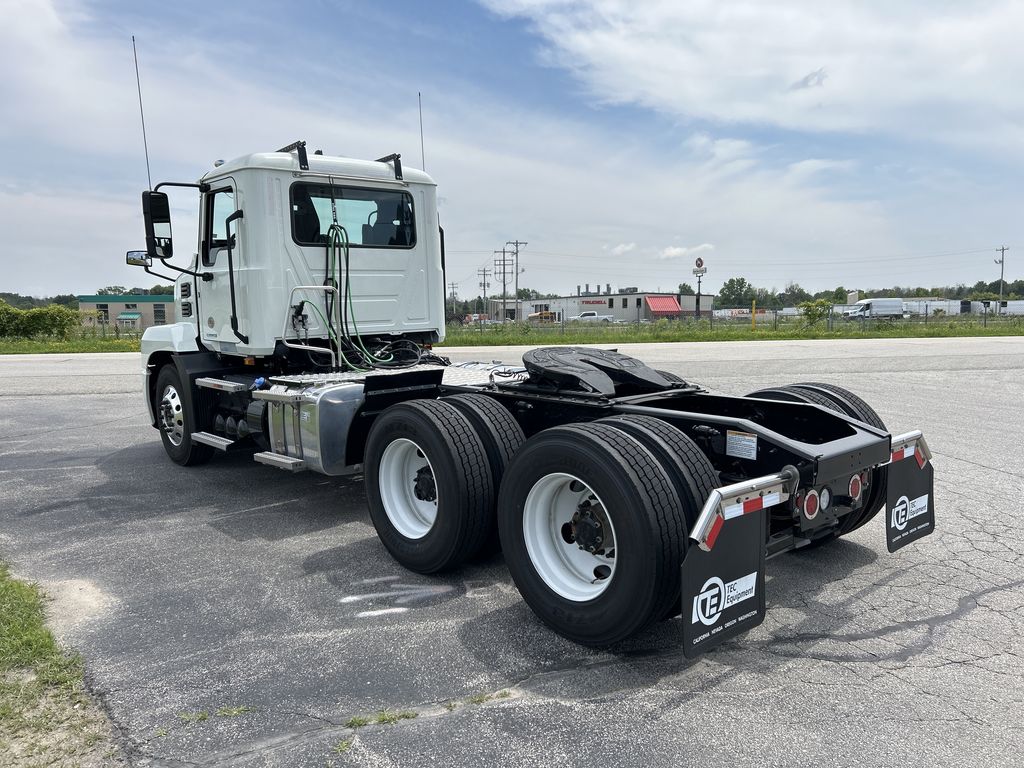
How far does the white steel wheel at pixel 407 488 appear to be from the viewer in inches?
183

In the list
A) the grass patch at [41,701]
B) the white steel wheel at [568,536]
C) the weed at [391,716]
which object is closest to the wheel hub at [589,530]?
the white steel wheel at [568,536]

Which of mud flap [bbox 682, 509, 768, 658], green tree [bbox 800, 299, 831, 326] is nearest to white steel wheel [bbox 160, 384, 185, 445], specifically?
mud flap [bbox 682, 509, 768, 658]

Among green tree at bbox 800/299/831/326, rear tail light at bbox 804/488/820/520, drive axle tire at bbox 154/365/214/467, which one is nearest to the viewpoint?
rear tail light at bbox 804/488/820/520

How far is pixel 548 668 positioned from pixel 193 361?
5.15 m

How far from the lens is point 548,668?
3311 millimetres

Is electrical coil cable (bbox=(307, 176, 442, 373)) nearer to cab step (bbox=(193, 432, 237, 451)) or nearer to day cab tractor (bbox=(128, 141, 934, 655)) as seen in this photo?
day cab tractor (bbox=(128, 141, 934, 655))

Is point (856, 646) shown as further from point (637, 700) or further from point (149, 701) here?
point (149, 701)

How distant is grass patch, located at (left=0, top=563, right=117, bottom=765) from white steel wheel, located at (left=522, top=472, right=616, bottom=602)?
6.46 ft

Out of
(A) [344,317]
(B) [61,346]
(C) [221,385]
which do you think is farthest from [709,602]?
(B) [61,346]

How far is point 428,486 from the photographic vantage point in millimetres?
4621

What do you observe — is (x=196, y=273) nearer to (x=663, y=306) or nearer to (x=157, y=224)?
(x=157, y=224)

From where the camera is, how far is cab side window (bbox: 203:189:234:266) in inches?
256

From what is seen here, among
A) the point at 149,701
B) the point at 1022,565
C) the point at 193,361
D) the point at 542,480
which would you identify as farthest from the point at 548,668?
the point at 193,361

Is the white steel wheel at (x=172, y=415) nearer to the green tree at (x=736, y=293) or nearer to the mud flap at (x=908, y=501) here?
the mud flap at (x=908, y=501)
